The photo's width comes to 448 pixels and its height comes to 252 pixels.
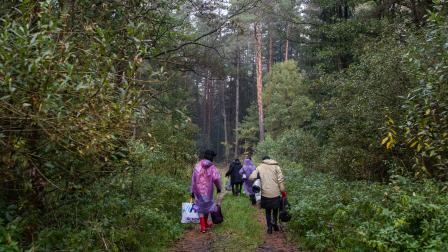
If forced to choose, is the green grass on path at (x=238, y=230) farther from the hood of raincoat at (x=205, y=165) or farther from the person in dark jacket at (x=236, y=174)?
the person in dark jacket at (x=236, y=174)

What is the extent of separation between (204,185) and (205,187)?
52mm

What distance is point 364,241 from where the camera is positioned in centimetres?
573

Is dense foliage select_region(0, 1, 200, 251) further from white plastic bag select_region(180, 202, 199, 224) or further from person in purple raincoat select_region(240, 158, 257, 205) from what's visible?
person in purple raincoat select_region(240, 158, 257, 205)

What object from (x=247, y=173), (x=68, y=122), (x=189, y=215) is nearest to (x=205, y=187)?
(x=189, y=215)

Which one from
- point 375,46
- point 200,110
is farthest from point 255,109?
point 375,46

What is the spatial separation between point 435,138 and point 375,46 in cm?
810

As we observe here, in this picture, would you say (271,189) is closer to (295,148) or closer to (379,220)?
(379,220)

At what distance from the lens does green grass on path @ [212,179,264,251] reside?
25.2 ft

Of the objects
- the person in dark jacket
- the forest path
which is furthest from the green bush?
the person in dark jacket

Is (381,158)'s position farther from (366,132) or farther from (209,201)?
(209,201)

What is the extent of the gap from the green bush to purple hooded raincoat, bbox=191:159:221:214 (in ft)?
6.32

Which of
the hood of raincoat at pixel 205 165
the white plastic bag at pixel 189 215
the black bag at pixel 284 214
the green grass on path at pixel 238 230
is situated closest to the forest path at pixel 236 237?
the green grass on path at pixel 238 230

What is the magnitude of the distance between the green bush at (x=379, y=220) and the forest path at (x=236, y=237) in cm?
56

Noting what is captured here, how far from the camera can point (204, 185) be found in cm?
938
